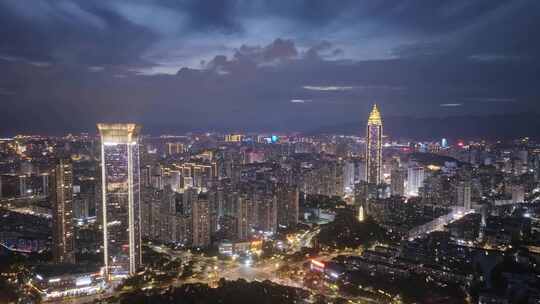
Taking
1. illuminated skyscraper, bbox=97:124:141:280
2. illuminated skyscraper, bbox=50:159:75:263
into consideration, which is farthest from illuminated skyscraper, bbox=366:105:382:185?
illuminated skyscraper, bbox=50:159:75:263

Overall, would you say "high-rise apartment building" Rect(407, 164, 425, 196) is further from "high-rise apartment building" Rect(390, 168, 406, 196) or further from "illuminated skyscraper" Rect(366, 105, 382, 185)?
"illuminated skyscraper" Rect(366, 105, 382, 185)

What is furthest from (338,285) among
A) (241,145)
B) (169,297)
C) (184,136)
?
(184,136)

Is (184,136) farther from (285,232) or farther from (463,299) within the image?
(463,299)

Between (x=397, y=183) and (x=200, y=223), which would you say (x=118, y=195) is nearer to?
(x=200, y=223)

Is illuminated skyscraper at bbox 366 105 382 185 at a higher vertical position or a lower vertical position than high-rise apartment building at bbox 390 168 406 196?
higher

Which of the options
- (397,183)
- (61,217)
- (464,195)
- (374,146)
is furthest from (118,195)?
(374,146)

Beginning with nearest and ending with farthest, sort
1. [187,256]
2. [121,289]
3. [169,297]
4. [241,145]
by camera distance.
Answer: [169,297] < [121,289] < [187,256] < [241,145]
